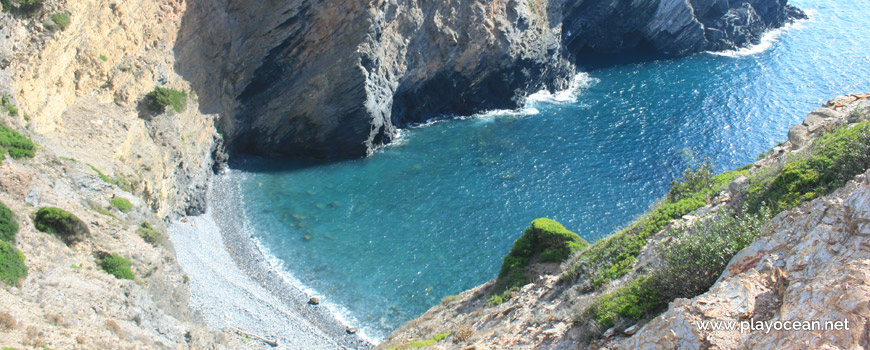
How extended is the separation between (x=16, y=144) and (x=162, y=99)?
1648cm

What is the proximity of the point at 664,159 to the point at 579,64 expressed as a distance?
35320mm

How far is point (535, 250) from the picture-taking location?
3002 cm

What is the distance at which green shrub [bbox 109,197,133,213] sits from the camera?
33.9 meters

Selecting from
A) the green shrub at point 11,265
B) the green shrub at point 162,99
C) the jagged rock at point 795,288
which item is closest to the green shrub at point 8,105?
the green shrub at point 11,265

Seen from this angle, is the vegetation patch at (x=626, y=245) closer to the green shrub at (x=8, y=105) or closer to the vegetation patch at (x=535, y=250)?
the vegetation patch at (x=535, y=250)

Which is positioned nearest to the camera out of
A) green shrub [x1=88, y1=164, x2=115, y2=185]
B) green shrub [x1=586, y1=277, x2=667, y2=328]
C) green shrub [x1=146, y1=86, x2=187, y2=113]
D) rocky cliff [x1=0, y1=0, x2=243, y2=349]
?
green shrub [x1=586, y1=277, x2=667, y2=328]

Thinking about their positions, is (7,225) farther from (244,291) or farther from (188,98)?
(188,98)

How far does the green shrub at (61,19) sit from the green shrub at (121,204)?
12768 millimetres

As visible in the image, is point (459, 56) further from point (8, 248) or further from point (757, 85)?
point (8, 248)

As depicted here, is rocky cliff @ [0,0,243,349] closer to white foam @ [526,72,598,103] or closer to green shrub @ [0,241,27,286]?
green shrub @ [0,241,27,286]

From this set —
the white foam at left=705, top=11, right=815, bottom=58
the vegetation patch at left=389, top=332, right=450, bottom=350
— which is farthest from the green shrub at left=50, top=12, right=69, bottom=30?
the white foam at left=705, top=11, right=815, bottom=58

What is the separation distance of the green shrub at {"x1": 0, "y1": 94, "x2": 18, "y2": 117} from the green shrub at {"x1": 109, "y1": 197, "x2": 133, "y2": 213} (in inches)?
291

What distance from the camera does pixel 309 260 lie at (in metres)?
47.4

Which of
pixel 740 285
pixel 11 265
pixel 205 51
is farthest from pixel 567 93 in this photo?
pixel 740 285
